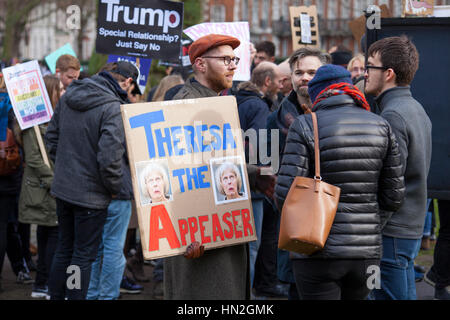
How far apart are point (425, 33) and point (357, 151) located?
1.91m

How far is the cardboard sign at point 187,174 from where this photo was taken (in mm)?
3779

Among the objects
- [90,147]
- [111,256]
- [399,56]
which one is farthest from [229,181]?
[111,256]

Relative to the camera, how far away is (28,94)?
6754mm

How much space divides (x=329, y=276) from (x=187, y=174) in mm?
910

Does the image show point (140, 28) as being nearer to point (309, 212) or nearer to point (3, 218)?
point (3, 218)

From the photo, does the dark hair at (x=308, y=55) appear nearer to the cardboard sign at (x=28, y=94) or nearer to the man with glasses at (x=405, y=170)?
the man with glasses at (x=405, y=170)

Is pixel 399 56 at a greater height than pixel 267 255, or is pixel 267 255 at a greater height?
pixel 399 56

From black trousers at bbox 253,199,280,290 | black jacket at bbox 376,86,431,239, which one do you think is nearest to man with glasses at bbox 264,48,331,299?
black jacket at bbox 376,86,431,239

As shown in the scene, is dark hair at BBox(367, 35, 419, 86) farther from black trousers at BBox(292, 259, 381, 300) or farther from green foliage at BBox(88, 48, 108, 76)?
green foliage at BBox(88, 48, 108, 76)

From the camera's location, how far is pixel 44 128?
266 inches

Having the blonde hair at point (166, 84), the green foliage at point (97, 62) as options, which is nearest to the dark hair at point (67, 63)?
the blonde hair at point (166, 84)
